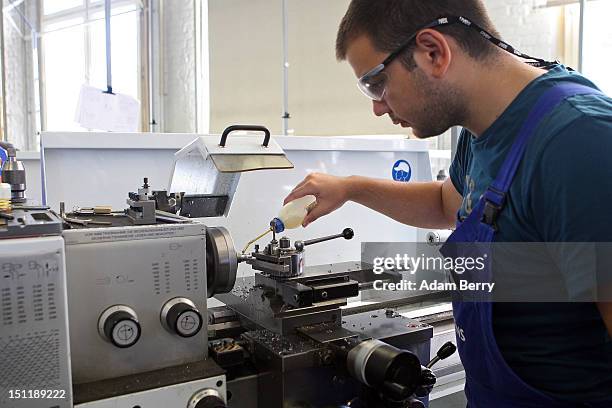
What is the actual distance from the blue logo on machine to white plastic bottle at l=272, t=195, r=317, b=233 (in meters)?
0.86

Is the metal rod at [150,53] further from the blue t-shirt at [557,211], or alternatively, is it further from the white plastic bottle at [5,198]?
the blue t-shirt at [557,211]

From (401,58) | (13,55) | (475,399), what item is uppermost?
(13,55)

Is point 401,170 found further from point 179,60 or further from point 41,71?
point 41,71

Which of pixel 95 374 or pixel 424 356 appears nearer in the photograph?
pixel 95 374

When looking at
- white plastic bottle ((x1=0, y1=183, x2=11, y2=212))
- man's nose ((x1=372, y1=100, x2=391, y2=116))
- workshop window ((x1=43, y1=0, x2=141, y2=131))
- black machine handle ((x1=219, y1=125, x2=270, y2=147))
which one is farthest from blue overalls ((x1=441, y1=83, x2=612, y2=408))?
workshop window ((x1=43, y1=0, x2=141, y2=131))

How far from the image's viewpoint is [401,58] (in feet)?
2.55

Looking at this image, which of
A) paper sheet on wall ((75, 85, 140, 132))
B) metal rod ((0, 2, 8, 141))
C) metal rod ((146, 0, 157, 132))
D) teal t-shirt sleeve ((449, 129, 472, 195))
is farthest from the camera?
metal rod ((146, 0, 157, 132))

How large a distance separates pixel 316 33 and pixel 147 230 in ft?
7.95

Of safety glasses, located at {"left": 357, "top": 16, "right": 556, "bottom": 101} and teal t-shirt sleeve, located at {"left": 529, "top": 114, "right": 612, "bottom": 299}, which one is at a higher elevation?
safety glasses, located at {"left": 357, "top": 16, "right": 556, "bottom": 101}

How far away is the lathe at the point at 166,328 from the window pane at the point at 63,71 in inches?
96.4

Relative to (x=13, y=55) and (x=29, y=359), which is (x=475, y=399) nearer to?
(x=29, y=359)

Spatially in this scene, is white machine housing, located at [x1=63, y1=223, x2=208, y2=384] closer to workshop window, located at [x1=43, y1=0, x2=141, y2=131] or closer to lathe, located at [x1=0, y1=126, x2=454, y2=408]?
lathe, located at [x1=0, y1=126, x2=454, y2=408]

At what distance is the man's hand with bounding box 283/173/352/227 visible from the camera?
1.04 metres

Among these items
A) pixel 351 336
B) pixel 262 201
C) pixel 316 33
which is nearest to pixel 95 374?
pixel 351 336
